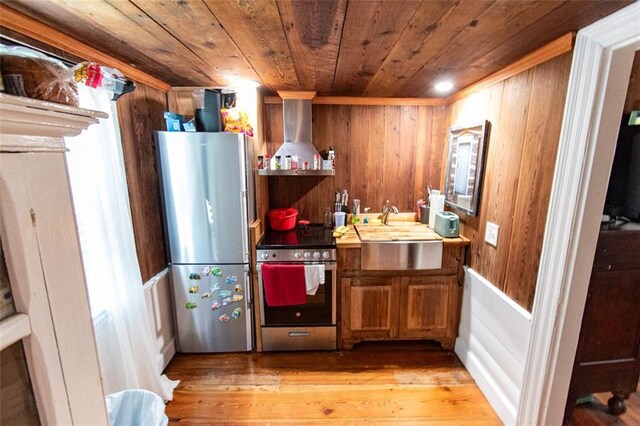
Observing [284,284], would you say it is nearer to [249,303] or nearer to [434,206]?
[249,303]

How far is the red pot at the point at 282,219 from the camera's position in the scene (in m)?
2.50

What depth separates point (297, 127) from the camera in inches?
97.3

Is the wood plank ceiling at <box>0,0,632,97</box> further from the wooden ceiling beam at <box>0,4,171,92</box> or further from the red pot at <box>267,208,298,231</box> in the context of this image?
the red pot at <box>267,208,298,231</box>

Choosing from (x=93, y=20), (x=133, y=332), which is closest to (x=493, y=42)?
(x=93, y=20)

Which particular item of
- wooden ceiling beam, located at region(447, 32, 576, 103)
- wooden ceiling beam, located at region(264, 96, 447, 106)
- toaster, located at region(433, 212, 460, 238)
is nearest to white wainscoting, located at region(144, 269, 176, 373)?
wooden ceiling beam, located at region(264, 96, 447, 106)

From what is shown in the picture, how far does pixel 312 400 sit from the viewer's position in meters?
1.86

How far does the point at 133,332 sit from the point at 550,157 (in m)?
2.48

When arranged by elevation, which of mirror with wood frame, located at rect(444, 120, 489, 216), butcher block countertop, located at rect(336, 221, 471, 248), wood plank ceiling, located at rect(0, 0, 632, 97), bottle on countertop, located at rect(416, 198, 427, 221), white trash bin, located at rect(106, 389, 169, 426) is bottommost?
white trash bin, located at rect(106, 389, 169, 426)

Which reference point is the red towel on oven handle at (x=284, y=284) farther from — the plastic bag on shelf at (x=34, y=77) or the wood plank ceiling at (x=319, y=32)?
the plastic bag on shelf at (x=34, y=77)

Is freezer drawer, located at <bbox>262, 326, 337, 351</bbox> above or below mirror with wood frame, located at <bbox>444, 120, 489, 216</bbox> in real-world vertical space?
below

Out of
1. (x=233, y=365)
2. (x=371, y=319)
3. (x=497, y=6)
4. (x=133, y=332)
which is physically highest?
(x=497, y=6)

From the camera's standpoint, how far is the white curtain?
4.49ft

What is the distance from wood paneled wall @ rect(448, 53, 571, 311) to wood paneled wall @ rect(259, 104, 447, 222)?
2.19 feet

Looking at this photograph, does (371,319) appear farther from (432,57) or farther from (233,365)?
(432,57)
